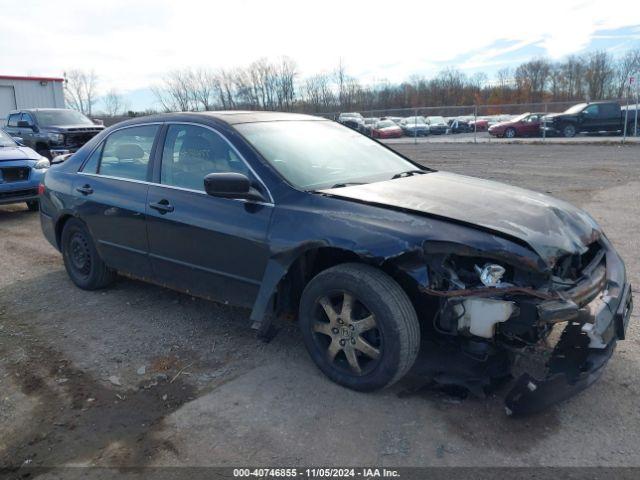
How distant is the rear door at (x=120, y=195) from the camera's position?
175 inches

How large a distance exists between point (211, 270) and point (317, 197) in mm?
1015

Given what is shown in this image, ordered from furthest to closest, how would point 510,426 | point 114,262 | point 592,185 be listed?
point 592,185 < point 114,262 < point 510,426

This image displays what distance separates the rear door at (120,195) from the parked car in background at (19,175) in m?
4.72

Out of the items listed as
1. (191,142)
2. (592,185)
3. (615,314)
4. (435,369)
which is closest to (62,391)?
(191,142)

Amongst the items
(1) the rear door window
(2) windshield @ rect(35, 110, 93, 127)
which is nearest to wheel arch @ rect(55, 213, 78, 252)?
(2) windshield @ rect(35, 110, 93, 127)

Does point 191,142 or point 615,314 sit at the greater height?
point 191,142

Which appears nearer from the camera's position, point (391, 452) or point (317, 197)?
point (391, 452)

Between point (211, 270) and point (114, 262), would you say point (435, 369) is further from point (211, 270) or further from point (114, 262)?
point (114, 262)

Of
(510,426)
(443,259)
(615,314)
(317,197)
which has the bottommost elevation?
(510,426)

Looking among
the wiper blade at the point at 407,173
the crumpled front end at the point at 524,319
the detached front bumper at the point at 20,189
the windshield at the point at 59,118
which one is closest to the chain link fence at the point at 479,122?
the windshield at the point at 59,118

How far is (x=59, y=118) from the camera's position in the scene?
15320mm

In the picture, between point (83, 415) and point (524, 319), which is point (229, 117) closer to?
point (83, 415)

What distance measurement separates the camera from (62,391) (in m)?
3.49

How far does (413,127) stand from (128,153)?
110 feet
